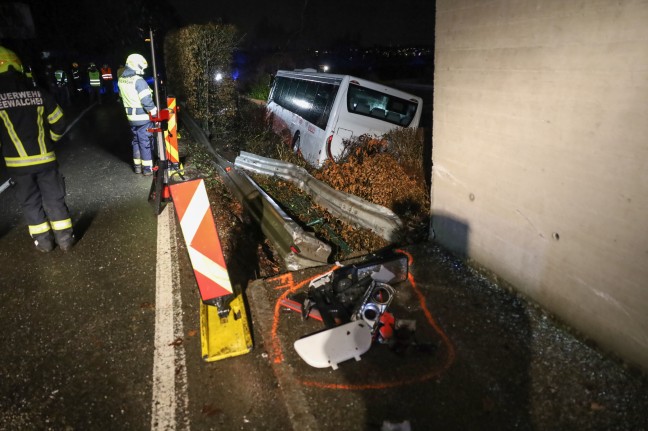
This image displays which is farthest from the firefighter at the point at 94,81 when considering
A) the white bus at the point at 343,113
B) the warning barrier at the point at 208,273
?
the warning barrier at the point at 208,273

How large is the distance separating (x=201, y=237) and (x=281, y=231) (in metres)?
1.61

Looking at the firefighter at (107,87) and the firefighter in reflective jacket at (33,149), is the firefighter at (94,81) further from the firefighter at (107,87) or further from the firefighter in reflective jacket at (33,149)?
the firefighter in reflective jacket at (33,149)

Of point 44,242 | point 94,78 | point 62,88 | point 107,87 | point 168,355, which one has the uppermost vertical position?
point 94,78

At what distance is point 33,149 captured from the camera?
4648mm

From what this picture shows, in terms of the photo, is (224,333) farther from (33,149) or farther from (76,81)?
(76,81)

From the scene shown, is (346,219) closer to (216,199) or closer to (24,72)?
(216,199)

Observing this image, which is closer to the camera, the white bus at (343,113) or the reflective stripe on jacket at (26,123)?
the reflective stripe on jacket at (26,123)

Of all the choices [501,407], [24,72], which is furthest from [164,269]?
[501,407]

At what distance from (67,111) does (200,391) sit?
20.5m

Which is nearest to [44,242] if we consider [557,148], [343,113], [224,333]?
[224,333]

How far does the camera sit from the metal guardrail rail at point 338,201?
16.5 feet

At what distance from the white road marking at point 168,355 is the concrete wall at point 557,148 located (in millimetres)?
2962

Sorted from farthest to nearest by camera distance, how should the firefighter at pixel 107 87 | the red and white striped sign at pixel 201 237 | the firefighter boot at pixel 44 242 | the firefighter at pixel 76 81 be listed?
the firefighter at pixel 107 87
the firefighter at pixel 76 81
the firefighter boot at pixel 44 242
the red and white striped sign at pixel 201 237

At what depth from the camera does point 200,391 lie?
293 centimetres
